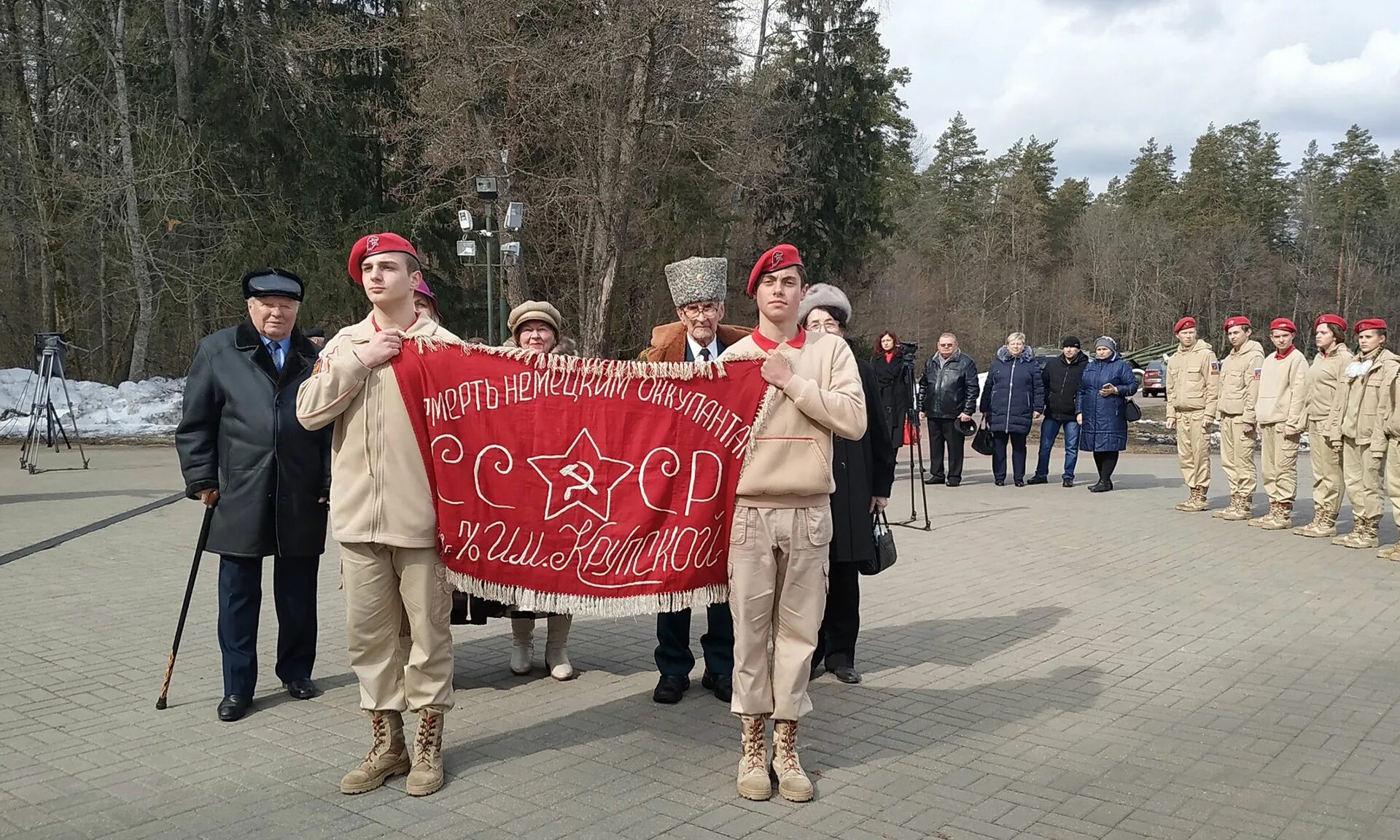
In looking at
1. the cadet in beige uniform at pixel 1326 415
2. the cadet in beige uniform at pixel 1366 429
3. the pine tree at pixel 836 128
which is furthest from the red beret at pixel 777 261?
the pine tree at pixel 836 128

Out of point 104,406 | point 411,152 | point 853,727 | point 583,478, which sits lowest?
point 853,727

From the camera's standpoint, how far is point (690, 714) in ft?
17.7

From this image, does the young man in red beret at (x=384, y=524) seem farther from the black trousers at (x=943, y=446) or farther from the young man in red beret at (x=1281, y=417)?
the black trousers at (x=943, y=446)

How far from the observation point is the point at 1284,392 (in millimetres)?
11445

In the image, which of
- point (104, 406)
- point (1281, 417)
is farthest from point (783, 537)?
point (104, 406)

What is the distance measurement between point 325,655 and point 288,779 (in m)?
2.08

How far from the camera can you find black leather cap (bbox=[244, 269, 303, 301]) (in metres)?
5.34

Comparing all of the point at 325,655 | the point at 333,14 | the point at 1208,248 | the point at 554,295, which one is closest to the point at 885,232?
the point at 554,295

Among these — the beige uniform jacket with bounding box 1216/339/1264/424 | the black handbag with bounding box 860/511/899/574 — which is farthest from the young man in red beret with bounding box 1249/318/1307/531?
the black handbag with bounding box 860/511/899/574

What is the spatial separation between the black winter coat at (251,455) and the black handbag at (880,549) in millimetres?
2870

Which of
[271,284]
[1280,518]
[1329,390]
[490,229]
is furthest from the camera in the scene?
[490,229]

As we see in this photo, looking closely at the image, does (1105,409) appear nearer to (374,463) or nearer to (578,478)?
(578,478)

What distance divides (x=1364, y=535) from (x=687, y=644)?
8.18 meters

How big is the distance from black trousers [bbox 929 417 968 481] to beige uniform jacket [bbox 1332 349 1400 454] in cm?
557
